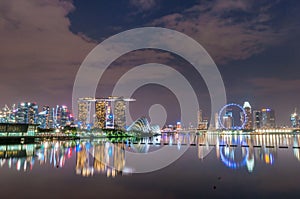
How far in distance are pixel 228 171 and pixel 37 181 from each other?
18616 mm

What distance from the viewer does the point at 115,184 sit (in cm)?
2306

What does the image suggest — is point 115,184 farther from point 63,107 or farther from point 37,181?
point 63,107

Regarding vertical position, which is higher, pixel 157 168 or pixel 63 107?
pixel 63 107

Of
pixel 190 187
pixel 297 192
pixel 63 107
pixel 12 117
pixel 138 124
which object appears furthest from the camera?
pixel 63 107

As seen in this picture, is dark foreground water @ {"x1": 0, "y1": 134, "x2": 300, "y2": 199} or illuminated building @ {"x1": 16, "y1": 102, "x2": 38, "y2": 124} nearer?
dark foreground water @ {"x1": 0, "y1": 134, "x2": 300, "y2": 199}

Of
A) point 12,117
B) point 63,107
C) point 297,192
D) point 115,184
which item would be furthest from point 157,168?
point 63,107

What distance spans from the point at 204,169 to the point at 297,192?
1189 cm

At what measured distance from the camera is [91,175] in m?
26.9

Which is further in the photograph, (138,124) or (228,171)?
(138,124)

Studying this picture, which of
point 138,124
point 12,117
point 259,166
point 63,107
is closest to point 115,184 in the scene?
point 259,166

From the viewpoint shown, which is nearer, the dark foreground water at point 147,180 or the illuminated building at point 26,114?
the dark foreground water at point 147,180

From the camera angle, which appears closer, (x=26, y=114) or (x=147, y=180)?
(x=147, y=180)

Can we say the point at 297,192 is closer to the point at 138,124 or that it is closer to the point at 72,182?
the point at 72,182

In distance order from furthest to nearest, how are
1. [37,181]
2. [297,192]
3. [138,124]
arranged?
1. [138,124]
2. [37,181]
3. [297,192]
